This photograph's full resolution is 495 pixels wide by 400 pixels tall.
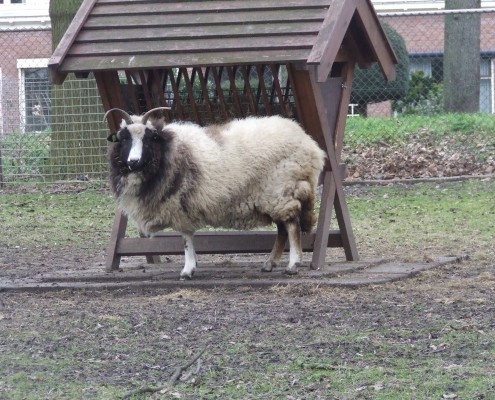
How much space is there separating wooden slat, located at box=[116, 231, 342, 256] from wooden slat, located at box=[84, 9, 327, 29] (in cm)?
183

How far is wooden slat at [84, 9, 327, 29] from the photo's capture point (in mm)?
9438

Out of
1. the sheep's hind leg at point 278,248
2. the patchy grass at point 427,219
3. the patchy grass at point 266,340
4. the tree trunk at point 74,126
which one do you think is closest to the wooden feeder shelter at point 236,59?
the sheep's hind leg at point 278,248

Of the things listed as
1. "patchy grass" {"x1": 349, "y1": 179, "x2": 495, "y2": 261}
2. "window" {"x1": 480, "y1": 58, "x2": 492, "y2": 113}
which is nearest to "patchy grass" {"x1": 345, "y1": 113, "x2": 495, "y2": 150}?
"patchy grass" {"x1": 349, "y1": 179, "x2": 495, "y2": 261}

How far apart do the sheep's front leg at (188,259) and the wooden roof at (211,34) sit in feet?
4.74

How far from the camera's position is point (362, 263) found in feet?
32.9

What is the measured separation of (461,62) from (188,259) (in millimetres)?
11367

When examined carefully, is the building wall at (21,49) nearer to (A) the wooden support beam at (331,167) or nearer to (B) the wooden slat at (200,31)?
(B) the wooden slat at (200,31)

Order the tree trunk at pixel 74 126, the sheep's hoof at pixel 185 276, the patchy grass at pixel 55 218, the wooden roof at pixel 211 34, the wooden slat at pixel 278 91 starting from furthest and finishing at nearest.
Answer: the tree trunk at pixel 74 126
the patchy grass at pixel 55 218
the wooden slat at pixel 278 91
the sheep's hoof at pixel 185 276
the wooden roof at pixel 211 34

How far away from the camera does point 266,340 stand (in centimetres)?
692

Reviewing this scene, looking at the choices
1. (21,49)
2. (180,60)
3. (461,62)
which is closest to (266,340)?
(180,60)

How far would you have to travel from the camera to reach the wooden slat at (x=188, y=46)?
30.1 feet

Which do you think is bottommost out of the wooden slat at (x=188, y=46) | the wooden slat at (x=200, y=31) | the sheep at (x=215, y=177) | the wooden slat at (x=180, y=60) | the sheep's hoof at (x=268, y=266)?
the sheep's hoof at (x=268, y=266)

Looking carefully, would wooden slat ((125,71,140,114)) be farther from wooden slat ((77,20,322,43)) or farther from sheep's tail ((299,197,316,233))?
sheep's tail ((299,197,316,233))

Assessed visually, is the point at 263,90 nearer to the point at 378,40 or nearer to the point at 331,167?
the point at 331,167
